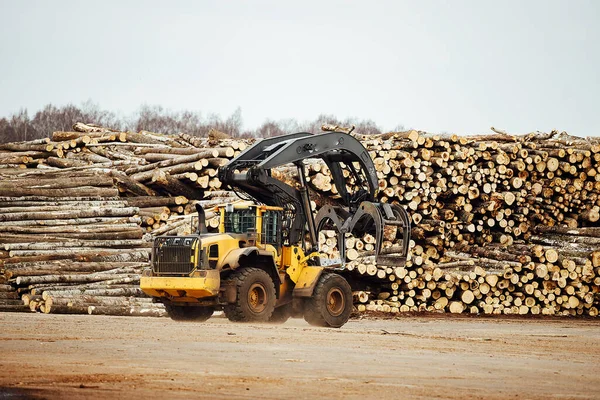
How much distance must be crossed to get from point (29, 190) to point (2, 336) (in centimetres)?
1126

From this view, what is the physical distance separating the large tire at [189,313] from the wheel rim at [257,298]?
1352mm

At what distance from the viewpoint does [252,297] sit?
15.6 m

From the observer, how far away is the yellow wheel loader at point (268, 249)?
607 inches

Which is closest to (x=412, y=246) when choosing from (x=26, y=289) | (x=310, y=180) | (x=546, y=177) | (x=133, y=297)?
(x=310, y=180)

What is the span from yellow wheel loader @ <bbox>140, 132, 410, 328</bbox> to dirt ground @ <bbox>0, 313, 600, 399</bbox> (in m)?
0.66

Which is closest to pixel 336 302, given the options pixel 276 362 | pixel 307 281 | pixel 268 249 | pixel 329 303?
pixel 329 303

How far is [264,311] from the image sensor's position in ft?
51.5

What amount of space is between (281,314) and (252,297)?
1783mm

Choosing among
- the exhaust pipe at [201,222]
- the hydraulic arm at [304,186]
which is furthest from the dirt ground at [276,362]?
the hydraulic arm at [304,186]

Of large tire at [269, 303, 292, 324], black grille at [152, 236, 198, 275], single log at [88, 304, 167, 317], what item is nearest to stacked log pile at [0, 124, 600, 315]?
single log at [88, 304, 167, 317]

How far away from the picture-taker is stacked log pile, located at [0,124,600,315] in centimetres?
2083

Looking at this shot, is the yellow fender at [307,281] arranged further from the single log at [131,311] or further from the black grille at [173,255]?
the single log at [131,311]

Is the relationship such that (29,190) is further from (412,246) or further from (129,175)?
(412,246)

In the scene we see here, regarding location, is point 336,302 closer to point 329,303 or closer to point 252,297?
point 329,303
